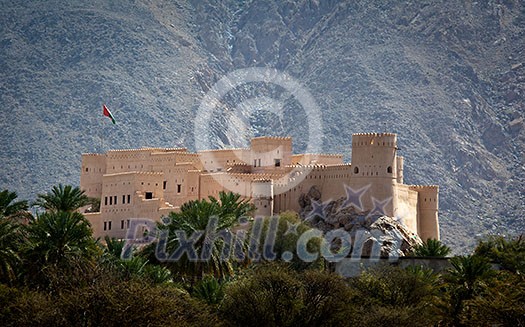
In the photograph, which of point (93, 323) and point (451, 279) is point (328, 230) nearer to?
point (451, 279)

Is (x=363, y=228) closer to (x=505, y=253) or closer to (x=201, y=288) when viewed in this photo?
(x=505, y=253)

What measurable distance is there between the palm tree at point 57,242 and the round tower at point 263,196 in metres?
30.2

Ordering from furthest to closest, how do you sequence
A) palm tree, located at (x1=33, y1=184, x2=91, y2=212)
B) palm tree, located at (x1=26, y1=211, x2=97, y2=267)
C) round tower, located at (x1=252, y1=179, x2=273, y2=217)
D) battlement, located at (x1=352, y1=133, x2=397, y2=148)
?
battlement, located at (x1=352, y1=133, x2=397, y2=148) → round tower, located at (x1=252, y1=179, x2=273, y2=217) → palm tree, located at (x1=33, y1=184, x2=91, y2=212) → palm tree, located at (x1=26, y1=211, x2=97, y2=267)

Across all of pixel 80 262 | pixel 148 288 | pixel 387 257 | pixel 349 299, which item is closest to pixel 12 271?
pixel 80 262

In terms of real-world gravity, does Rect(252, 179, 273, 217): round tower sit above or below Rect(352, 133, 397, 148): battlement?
below

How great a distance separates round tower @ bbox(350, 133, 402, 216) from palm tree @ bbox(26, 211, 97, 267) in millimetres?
34402

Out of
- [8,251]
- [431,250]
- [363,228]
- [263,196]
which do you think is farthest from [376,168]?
[8,251]

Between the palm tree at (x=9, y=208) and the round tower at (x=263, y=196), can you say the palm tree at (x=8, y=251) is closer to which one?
the palm tree at (x=9, y=208)

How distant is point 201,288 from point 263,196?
2844 cm

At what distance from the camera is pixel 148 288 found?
6838 centimetres

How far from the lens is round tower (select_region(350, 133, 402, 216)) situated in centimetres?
10900

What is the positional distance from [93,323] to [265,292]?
15484mm

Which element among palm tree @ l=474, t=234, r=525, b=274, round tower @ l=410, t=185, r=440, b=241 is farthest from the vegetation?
round tower @ l=410, t=185, r=440, b=241

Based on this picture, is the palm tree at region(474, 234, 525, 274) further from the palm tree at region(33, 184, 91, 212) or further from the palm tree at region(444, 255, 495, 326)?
the palm tree at region(33, 184, 91, 212)
